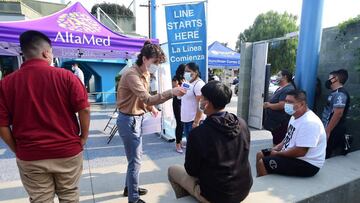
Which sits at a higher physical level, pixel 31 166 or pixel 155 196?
pixel 31 166

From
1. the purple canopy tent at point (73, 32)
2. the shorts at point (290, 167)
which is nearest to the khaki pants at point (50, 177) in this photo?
the shorts at point (290, 167)

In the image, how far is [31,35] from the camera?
1.84 meters

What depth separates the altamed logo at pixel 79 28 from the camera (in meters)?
4.91

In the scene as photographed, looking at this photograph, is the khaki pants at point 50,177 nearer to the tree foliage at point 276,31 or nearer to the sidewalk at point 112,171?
the sidewalk at point 112,171

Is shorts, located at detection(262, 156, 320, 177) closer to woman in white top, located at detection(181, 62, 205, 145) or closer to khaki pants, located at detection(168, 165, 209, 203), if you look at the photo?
khaki pants, located at detection(168, 165, 209, 203)

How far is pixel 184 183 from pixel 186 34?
3523 mm

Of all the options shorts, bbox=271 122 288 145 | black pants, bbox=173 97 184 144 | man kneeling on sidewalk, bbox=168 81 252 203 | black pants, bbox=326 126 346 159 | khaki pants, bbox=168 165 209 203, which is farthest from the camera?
black pants, bbox=173 97 184 144

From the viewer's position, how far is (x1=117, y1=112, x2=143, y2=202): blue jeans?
280 centimetres

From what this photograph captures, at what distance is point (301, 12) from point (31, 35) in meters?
3.88

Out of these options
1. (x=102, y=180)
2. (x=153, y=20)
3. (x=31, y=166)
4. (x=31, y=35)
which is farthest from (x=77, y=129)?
(x=153, y=20)

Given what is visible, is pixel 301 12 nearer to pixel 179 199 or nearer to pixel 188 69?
pixel 188 69

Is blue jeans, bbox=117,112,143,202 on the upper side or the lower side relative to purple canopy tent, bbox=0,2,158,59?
lower

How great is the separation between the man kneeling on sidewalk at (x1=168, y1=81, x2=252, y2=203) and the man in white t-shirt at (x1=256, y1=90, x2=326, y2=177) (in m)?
0.94

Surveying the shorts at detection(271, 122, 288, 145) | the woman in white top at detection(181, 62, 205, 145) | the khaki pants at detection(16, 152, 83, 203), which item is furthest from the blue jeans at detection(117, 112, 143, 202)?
the shorts at detection(271, 122, 288, 145)
